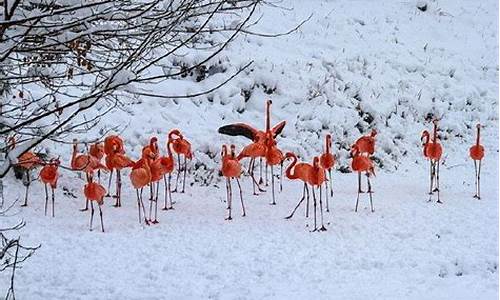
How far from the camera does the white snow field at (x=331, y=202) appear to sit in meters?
5.42

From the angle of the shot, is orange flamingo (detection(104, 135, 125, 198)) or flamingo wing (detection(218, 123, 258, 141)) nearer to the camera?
orange flamingo (detection(104, 135, 125, 198))

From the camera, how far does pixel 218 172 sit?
338 inches

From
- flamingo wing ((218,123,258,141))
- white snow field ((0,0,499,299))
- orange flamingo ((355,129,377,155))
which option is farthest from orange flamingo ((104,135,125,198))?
orange flamingo ((355,129,377,155))

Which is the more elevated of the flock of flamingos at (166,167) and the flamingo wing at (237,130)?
the flamingo wing at (237,130)

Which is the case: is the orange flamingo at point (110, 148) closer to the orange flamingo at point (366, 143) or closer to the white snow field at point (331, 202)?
the white snow field at point (331, 202)

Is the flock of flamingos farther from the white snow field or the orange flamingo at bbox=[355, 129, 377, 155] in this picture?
the white snow field

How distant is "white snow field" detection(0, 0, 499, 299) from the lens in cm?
542

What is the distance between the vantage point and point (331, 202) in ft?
25.5

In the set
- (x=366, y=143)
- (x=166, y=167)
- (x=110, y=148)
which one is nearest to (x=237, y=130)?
(x=366, y=143)

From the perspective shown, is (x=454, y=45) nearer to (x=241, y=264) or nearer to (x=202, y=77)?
(x=202, y=77)

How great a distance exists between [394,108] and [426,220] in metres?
4.45

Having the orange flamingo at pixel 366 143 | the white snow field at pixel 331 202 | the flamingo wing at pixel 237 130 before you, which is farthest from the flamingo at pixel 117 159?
the orange flamingo at pixel 366 143

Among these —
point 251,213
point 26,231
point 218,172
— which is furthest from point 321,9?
point 26,231

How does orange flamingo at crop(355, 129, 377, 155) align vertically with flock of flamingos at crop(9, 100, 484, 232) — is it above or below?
above
